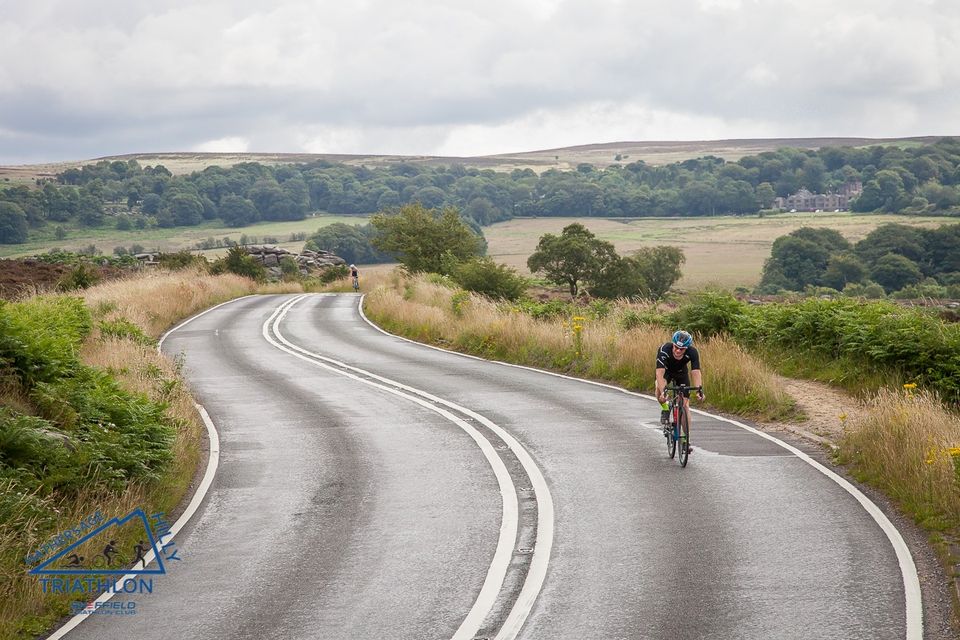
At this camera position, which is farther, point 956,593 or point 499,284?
point 499,284

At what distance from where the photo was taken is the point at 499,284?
3925cm

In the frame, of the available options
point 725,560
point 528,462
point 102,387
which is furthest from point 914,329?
point 102,387

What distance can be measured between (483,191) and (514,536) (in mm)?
170722

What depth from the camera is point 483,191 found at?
17775 centimetres

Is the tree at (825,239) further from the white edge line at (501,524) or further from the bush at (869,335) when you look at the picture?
the white edge line at (501,524)

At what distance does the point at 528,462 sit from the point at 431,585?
4419 millimetres

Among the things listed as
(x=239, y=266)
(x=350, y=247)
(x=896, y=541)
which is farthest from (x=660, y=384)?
(x=350, y=247)

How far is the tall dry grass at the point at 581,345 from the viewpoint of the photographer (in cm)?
1600

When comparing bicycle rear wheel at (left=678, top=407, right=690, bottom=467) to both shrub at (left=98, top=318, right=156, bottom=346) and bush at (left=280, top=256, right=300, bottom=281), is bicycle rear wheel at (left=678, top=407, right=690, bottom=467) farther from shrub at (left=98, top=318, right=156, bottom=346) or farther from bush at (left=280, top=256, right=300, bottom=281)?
bush at (left=280, top=256, right=300, bottom=281)

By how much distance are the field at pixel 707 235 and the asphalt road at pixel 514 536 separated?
2684 inches

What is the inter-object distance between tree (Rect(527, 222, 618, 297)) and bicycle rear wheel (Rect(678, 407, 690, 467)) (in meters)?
50.0

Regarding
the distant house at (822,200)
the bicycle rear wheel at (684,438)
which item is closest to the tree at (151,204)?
the distant house at (822,200)

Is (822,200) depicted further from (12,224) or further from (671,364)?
(671,364)

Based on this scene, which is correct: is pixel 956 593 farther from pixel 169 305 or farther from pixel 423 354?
pixel 169 305
